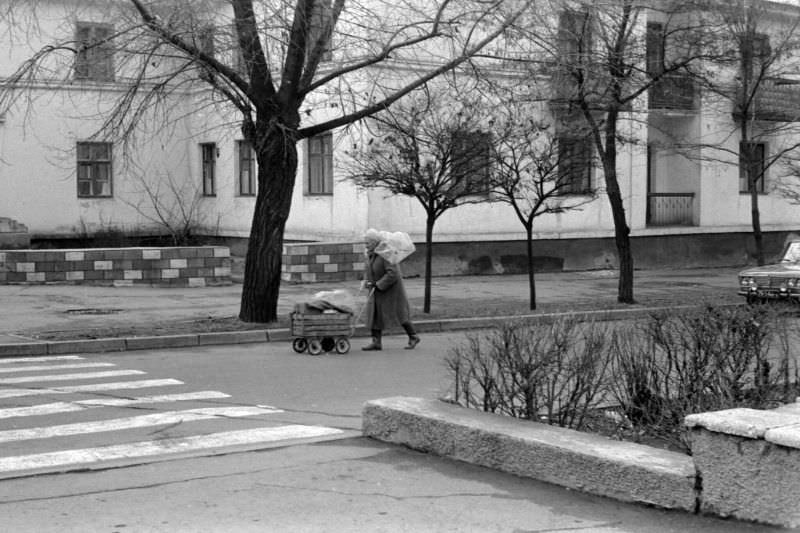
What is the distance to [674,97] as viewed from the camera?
105 ft

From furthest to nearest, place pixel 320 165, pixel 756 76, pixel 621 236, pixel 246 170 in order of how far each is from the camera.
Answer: pixel 246 170 < pixel 320 165 < pixel 756 76 < pixel 621 236

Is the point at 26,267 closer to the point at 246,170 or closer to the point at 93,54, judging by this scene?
the point at 93,54

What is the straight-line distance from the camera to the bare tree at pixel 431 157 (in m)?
19.5

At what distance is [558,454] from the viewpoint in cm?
703

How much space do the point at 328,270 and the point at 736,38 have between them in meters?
10.6

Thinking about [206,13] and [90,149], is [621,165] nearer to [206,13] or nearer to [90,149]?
[90,149]

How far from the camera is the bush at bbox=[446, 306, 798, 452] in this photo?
8203mm

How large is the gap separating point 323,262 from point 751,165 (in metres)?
10.9

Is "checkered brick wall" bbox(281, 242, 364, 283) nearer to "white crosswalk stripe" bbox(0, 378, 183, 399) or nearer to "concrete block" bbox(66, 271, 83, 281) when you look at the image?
"concrete block" bbox(66, 271, 83, 281)

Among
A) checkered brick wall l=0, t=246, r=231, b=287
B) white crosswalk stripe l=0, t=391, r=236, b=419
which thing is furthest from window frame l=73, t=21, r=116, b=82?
white crosswalk stripe l=0, t=391, r=236, b=419

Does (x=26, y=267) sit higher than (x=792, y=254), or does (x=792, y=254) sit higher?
(x=792, y=254)

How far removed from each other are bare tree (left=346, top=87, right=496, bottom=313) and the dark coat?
3.74 metres

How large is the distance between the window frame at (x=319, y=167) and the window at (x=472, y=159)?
8.13m

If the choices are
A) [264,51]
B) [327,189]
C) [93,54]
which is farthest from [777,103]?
[93,54]
